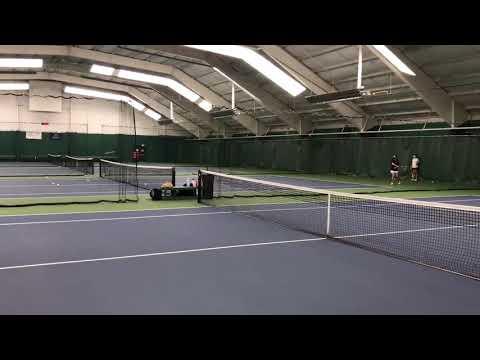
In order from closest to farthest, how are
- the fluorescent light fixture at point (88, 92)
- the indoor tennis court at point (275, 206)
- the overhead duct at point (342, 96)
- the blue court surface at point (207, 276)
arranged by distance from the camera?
1. the blue court surface at point (207, 276)
2. the indoor tennis court at point (275, 206)
3. the overhead duct at point (342, 96)
4. the fluorescent light fixture at point (88, 92)

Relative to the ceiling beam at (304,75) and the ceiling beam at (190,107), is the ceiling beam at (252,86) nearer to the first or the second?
the ceiling beam at (304,75)

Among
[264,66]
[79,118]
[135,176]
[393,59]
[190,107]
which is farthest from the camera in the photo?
[79,118]

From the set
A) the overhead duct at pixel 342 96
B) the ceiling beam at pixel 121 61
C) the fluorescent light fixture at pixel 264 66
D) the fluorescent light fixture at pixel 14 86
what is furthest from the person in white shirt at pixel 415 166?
the fluorescent light fixture at pixel 14 86

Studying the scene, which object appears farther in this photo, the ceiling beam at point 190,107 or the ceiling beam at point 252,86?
the ceiling beam at point 190,107

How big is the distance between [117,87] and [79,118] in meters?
6.26

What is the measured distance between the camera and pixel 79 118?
37344 millimetres

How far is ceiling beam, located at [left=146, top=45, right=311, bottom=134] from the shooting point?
2023cm

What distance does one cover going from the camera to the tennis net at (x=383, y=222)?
582cm

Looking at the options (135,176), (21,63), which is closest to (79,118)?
(21,63)

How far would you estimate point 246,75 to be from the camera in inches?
918

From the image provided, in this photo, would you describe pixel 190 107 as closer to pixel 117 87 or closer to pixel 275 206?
pixel 117 87

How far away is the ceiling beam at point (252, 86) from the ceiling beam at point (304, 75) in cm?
376
